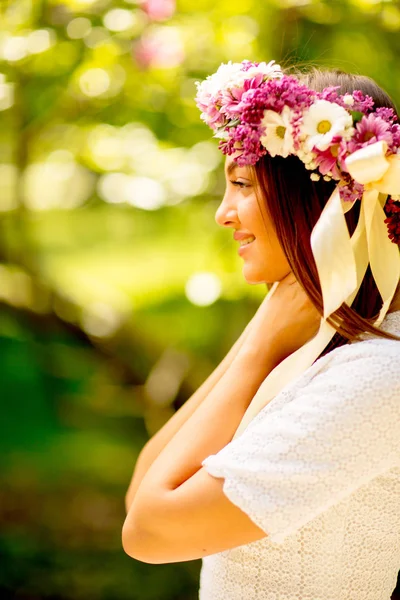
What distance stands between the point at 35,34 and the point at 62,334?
4.49 ft

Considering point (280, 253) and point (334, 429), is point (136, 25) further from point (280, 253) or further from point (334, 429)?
point (334, 429)

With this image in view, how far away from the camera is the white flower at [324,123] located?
1.30 meters

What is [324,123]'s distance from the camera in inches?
52.1

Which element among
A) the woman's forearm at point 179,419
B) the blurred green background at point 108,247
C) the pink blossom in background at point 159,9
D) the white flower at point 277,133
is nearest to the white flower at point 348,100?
the white flower at point 277,133

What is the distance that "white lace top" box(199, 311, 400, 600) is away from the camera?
1196 mm

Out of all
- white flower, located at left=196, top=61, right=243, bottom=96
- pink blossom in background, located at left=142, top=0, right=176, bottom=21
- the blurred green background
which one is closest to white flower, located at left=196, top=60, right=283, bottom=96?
white flower, located at left=196, top=61, right=243, bottom=96

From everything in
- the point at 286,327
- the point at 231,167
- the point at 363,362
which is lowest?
the point at 286,327

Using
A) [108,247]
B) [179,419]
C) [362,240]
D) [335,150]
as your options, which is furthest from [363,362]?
[108,247]

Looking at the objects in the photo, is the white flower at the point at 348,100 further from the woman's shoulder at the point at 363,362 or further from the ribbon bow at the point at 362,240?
the woman's shoulder at the point at 363,362

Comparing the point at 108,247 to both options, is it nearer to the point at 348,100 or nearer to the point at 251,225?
the point at 251,225

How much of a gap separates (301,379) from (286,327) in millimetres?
205

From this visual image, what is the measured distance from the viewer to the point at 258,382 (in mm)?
1514

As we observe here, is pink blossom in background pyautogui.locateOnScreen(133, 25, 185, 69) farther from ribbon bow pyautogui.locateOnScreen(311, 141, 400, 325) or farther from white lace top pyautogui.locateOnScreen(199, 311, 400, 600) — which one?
white lace top pyautogui.locateOnScreen(199, 311, 400, 600)

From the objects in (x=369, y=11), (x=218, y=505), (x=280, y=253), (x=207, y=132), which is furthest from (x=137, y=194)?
(x=218, y=505)
